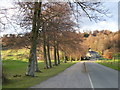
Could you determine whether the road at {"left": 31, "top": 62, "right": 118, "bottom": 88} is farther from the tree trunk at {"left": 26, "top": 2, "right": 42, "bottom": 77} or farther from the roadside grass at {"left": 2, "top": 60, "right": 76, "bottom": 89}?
the tree trunk at {"left": 26, "top": 2, "right": 42, "bottom": 77}

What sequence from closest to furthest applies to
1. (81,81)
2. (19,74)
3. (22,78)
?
(81,81) < (22,78) < (19,74)

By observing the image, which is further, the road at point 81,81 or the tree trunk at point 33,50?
the tree trunk at point 33,50

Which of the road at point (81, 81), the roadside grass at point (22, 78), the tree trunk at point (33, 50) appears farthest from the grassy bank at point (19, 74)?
the road at point (81, 81)

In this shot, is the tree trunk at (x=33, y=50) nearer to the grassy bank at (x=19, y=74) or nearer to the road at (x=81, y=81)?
the grassy bank at (x=19, y=74)

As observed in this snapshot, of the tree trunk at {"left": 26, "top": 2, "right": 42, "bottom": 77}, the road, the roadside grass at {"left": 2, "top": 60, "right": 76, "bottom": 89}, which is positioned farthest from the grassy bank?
the road


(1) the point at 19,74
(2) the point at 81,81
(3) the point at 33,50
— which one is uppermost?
(3) the point at 33,50

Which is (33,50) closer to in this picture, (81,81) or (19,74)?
(19,74)

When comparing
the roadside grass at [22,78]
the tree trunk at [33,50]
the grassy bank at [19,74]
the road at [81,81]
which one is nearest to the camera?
the road at [81,81]

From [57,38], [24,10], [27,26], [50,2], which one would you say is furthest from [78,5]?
[57,38]

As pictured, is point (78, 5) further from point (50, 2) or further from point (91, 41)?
point (91, 41)

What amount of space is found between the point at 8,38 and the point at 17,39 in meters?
1.67

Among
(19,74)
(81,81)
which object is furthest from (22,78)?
(19,74)

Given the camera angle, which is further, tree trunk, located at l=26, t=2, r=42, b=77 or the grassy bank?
tree trunk, located at l=26, t=2, r=42, b=77

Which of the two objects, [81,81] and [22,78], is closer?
[81,81]
